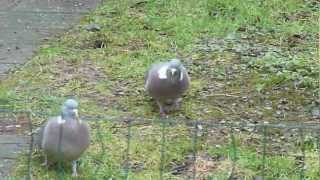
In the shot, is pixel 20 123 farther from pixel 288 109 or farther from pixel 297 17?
pixel 297 17

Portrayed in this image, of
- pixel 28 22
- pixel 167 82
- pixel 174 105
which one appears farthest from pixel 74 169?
pixel 28 22

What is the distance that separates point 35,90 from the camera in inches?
210

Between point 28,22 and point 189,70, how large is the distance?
206 centimetres

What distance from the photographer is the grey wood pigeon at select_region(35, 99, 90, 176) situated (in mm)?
3781

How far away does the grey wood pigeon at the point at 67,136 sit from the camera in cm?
378

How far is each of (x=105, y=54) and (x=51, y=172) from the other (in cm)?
231

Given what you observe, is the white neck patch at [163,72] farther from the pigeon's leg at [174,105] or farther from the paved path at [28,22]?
the paved path at [28,22]

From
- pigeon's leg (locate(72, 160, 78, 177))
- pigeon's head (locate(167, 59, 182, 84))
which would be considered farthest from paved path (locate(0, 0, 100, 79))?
pigeon's leg (locate(72, 160, 78, 177))

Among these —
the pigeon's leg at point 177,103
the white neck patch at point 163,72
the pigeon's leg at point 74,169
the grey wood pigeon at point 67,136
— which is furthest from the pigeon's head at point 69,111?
the pigeon's leg at point 177,103

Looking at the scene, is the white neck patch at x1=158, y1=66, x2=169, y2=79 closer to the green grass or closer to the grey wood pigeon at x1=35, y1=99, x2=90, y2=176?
the green grass

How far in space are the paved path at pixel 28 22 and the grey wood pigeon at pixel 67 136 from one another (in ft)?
3.10

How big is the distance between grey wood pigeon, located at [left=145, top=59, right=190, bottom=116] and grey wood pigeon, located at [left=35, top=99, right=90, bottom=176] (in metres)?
0.98

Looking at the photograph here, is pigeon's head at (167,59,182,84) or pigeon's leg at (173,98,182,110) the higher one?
pigeon's head at (167,59,182,84)

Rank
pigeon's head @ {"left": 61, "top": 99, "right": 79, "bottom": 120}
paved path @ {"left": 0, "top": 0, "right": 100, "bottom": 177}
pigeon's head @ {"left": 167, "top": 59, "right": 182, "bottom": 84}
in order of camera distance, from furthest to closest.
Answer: paved path @ {"left": 0, "top": 0, "right": 100, "bottom": 177} → pigeon's head @ {"left": 167, "top": 59, "right": 182, "bottom": 84} → pigeon's head @ {"left": 61, "top": 99, "right": 79, "bottom": 120}
